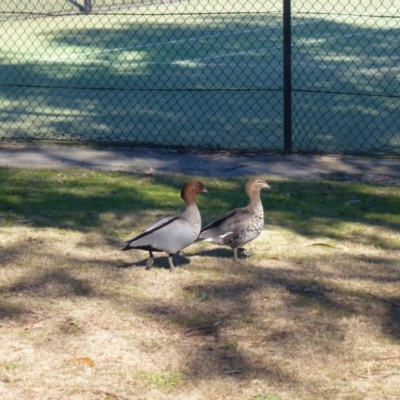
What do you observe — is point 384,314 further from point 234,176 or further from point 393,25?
point 393,25

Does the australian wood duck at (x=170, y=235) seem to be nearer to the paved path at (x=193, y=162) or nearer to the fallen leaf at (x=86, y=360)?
the fallen leaf at (x=86, y=360)

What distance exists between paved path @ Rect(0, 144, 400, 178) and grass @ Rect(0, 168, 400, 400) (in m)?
0.68

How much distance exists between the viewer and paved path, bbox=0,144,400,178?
28.7ft

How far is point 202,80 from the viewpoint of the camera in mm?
13922

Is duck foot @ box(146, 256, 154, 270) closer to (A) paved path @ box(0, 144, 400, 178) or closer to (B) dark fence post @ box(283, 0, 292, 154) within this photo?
(A) paved path @ box(0, 144, 400, 178)

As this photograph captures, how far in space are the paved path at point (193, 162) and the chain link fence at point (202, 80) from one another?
39 centimetres

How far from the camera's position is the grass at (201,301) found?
4699 millimetres

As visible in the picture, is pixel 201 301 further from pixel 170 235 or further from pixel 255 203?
pixel 255 203

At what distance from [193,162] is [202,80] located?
16.5ft

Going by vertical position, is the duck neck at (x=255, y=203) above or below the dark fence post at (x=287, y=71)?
below

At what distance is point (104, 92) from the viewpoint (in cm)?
1284

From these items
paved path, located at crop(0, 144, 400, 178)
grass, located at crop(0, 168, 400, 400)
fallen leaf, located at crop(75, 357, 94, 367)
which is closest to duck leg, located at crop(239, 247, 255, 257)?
grass, located at crop(0, 168, 400, 400)

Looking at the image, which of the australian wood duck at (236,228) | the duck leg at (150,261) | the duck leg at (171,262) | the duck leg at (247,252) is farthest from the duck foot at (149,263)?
the duck leg at (247,252)

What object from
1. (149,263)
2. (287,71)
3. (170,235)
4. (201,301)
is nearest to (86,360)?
(201,301)
